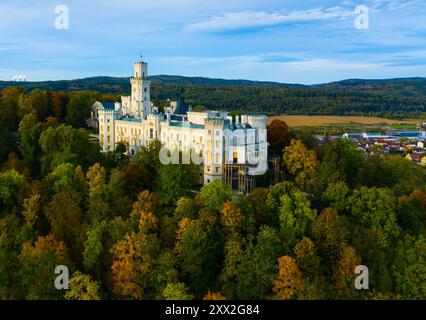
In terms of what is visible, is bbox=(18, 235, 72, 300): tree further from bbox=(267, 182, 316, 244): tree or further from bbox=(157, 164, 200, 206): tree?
bbox=(267, 182, 316, 244): tree

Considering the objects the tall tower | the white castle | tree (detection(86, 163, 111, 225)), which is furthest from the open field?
tree (detection(86, 163, 111, 225))

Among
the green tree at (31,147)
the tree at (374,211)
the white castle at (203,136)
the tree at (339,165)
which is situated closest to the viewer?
the tree at (374,211)

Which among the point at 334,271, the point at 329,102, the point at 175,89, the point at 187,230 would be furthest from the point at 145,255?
the point at 329,102

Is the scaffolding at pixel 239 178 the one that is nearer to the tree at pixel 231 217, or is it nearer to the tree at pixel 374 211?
the tree at pixel 231 217

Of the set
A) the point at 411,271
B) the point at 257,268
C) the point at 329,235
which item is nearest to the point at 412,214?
the point at 411,271

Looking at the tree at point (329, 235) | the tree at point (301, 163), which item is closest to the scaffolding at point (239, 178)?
the tree at point (301, 163)

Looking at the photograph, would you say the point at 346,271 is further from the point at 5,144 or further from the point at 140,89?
the point at 5,144

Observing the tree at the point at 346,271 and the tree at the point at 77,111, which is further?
the tree at the point at 77,111
